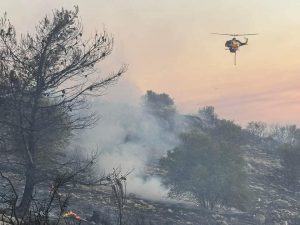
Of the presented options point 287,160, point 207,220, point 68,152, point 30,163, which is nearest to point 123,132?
point 68,152

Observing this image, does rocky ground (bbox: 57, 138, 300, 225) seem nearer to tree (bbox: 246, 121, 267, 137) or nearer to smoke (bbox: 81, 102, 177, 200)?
smoke (bbox: 81, 102, 177, 200)

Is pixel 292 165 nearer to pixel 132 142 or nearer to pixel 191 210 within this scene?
pixel 191 210

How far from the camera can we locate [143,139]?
44.6 meters

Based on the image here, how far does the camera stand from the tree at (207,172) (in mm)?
22250

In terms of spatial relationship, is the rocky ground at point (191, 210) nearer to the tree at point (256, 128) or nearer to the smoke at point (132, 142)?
the smoke at point (132, 142)

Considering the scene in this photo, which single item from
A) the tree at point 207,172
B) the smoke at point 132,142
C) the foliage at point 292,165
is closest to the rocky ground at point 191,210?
the tree at point 207,172

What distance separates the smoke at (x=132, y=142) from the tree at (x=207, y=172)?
6.71ft

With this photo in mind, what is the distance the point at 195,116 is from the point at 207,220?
41964mm

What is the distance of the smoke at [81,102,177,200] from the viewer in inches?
1115

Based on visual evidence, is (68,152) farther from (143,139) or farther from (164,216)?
(164,216)

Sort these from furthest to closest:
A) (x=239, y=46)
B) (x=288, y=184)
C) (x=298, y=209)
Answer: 1. (x=288, y=184)
2. (x=298, y=209)
3. (x=239, y=46)

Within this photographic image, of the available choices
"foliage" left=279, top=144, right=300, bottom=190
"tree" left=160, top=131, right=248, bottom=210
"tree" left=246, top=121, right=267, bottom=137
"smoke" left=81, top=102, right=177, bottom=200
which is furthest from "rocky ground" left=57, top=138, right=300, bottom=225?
"tree" left=246, top=121, right=267, bottom=137

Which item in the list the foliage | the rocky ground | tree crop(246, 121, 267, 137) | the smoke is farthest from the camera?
tree crop(246, 121, 267, 137)

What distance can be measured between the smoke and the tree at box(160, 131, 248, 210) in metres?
2.04
